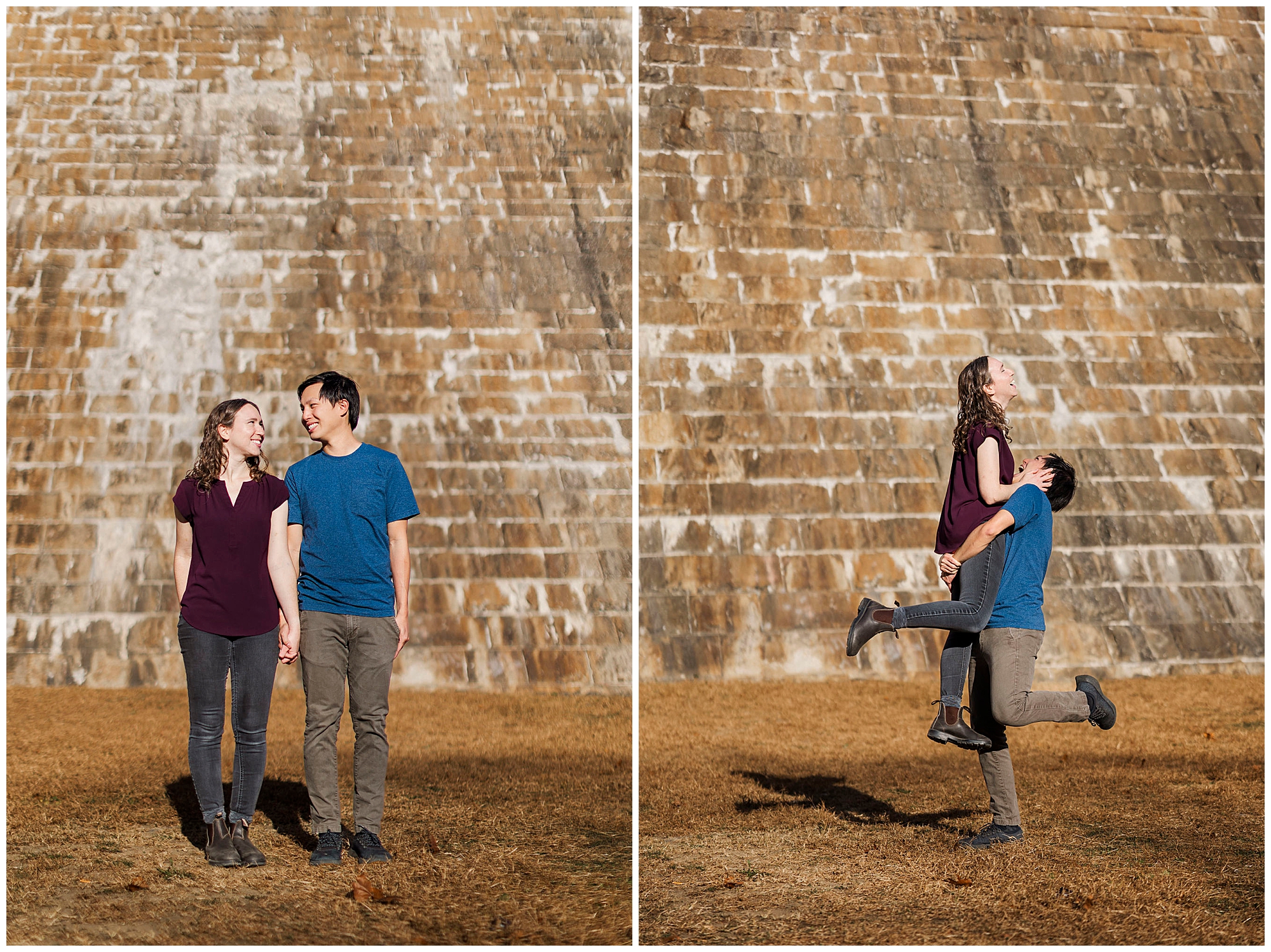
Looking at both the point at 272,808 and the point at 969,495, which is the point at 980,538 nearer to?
the point at 969,495

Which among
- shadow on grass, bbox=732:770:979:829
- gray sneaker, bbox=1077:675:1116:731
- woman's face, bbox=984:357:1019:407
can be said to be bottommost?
shadow on grass, bbox=732:770:979:829

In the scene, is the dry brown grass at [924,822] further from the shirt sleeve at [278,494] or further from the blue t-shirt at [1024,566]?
the shirt sleeve at [278,494]

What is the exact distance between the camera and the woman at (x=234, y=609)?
4.12 meters

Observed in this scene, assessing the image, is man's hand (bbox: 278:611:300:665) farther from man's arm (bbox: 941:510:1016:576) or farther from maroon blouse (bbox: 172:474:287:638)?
man's arm (bbox: 941:510:1016:576)

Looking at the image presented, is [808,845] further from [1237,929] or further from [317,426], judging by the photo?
[317,426]

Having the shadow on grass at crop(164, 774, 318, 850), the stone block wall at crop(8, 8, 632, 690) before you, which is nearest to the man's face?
the shadow on grass at crop(164, 774, 318, 850)

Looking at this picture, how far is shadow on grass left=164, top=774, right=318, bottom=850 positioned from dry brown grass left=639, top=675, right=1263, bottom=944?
1.58 m

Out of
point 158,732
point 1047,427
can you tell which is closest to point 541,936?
point 158,732

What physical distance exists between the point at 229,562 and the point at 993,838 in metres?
3.28

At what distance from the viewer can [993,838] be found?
4.46 metres

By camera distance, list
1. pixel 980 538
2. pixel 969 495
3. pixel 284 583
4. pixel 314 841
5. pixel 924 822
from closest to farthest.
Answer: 1. pixel 980 538
2. pixel 284 583
3. pixel 969 495
4. pixel 314 841
5. pixel 924 822

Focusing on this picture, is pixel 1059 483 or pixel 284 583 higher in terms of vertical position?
pixel 1059 483

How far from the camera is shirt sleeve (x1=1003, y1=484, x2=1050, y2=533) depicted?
4137mm

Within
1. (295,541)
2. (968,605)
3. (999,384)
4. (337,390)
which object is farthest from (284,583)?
(999,384)
